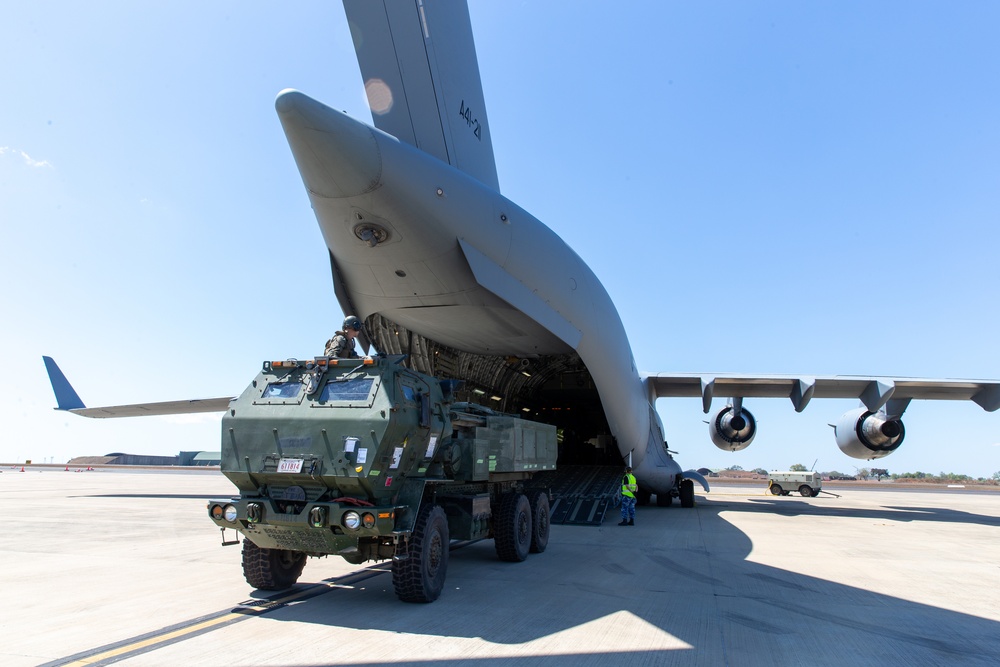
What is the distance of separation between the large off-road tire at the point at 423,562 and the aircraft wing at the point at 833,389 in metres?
12.0

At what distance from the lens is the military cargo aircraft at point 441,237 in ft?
24.6

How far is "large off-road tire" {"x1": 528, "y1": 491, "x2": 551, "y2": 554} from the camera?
8531 millimetres

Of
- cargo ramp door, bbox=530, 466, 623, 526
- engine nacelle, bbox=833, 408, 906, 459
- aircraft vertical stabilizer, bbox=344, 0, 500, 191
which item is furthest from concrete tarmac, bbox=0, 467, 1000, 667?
engine nacelle, bbox=833, 408, 906, 459

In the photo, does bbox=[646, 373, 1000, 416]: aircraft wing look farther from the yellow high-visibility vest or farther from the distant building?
the distant building

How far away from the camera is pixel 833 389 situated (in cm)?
1800

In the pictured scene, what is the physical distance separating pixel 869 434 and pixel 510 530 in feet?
48.0

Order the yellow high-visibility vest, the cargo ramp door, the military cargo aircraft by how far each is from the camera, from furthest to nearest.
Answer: the yellow high-visibility vest
the cargo ramp door
the military cargo aircraft

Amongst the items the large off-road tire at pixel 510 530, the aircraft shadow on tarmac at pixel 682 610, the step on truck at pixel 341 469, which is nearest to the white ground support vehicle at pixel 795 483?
the aircraft shadow on tarmac at pixel 682 610

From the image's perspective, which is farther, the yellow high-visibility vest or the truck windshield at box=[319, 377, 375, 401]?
the yellow high-visibility vest

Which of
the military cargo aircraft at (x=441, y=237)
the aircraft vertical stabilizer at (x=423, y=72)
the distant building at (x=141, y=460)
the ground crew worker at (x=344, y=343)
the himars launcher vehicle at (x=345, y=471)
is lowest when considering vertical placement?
the distant building at (x=141, y=460)

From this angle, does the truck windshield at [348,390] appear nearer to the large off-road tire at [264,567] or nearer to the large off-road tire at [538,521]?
the large off-road tire at [264,567]

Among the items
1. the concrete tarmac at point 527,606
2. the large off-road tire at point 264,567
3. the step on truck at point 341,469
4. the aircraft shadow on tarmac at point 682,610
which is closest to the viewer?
the concrete tarmac at point 527,606

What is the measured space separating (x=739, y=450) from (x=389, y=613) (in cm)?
1707

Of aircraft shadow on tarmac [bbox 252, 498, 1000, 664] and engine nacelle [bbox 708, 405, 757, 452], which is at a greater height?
engine nacelle [bbox 708, 405, 757, 452]
